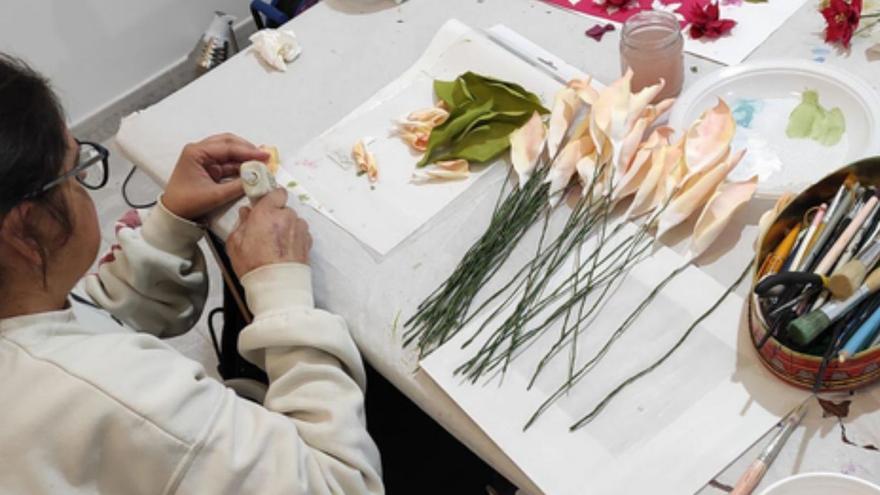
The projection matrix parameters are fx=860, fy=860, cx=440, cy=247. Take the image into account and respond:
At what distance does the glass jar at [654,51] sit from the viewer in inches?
43.7

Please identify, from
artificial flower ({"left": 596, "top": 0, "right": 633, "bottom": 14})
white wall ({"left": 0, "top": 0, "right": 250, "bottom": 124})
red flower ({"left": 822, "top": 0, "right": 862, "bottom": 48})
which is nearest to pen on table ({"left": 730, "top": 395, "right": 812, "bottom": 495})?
red flower ({"left": 822, "top": 0, "right": 862, "bottom": 48})

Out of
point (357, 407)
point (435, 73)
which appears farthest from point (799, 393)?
point (435, 73)

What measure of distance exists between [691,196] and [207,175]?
0.64m

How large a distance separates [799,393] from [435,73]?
695 mm

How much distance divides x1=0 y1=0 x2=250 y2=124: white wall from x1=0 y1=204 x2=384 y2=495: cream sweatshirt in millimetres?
1681

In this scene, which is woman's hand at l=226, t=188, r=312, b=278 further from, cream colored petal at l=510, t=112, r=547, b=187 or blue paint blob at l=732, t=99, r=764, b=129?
blue paint blob at l=732, t=99, r=764, b=129

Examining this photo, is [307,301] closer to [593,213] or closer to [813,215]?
[593,213]

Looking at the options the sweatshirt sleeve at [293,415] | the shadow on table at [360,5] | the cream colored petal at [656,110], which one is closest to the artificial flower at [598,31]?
the cream colored petal at [656,110]

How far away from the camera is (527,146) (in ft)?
3.63

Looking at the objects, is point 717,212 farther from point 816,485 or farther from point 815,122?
point 816,485

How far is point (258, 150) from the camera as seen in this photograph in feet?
3.96

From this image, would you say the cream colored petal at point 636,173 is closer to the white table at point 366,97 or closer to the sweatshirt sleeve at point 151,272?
the white table at point 366,97

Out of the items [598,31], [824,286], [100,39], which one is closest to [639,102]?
[598,31]

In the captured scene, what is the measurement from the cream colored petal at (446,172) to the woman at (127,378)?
7.3 inches
